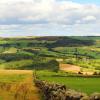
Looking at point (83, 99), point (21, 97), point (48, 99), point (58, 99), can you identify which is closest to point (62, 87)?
point (48, 99)

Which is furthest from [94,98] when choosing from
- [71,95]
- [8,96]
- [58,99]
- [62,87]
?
[8,96]

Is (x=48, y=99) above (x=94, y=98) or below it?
below

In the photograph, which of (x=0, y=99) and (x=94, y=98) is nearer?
(x=94, y=98)

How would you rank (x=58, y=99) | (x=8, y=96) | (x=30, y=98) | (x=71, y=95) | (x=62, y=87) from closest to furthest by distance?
(x=71, y=95) < (x=58, y=99) < (x=62, y=87) < (x=30, y=98) < (x=8, y=96)

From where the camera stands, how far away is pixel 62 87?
6862cm

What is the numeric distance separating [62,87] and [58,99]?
10165 mm

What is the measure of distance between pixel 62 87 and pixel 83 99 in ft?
78.4

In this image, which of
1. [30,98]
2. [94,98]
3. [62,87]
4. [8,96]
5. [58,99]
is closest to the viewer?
[94,98]

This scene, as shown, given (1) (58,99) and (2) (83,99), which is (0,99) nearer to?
(1) (58,99)

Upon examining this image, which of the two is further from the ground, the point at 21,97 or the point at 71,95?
the point at 71,95

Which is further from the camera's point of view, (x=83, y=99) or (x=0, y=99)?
(x=0, y=99)

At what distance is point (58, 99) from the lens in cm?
5853

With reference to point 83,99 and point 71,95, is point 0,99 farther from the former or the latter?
point 83,99

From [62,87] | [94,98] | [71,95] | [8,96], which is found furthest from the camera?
[8,96]
